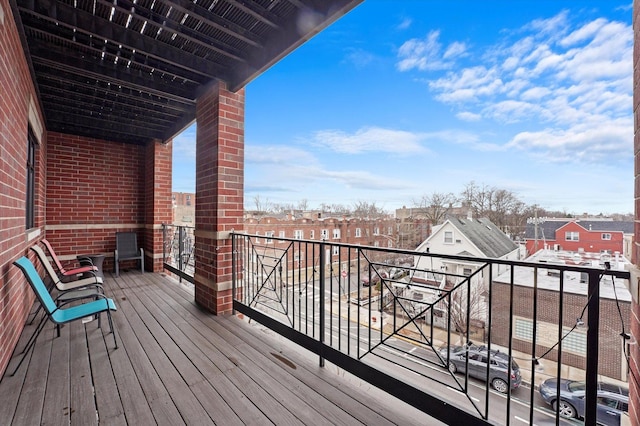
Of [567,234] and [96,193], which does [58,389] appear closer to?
[96,193]

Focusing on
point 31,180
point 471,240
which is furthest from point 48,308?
point 471,240

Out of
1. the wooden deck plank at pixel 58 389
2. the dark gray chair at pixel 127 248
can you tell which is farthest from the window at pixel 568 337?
the dark gray chair at pixel 127 248

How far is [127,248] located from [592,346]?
6.75m

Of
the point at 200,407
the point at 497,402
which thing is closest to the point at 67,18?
the point at 200,407

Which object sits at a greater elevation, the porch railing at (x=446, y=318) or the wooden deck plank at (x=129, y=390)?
the porch railing at (x=446, y=318)

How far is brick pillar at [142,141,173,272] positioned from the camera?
18.0 feet

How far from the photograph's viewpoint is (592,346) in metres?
1.16

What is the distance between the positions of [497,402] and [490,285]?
11.5ft

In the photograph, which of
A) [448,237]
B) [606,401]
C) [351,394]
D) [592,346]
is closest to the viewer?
[592,346]

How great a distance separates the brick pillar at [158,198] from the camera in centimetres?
550

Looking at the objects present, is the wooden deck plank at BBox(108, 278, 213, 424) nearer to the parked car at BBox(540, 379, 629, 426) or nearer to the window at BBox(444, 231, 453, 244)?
the parked car at BBox(540, 379, 629, 426)

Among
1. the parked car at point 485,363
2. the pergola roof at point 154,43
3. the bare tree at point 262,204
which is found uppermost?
the pergola roof at point 154,43

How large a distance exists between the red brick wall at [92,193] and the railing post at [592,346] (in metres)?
6.89

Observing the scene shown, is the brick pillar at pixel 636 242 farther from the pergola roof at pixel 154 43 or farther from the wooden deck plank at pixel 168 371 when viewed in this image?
the wooden deck plank at pixel 168 371
